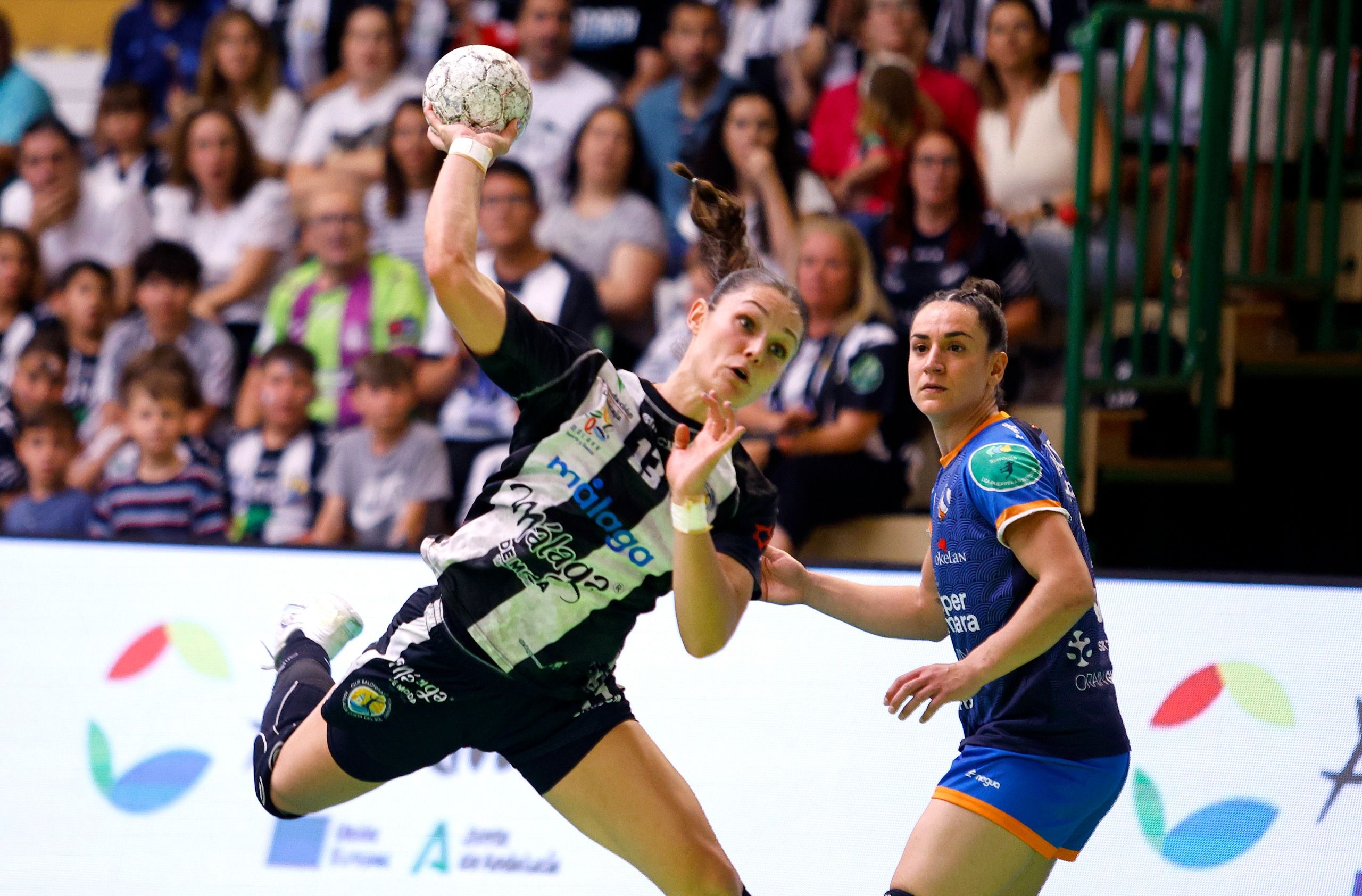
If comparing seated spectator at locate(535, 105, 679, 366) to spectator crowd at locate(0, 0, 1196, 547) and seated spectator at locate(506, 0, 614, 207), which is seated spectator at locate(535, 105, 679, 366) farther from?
seated spectator at locate(506, 0, 614, 207)

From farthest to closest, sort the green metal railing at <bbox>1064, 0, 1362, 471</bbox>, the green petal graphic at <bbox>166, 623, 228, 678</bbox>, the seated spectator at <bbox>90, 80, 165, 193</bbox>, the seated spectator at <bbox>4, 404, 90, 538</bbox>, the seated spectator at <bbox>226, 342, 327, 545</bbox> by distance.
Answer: the seated spectator at <bbox>90, 80, 165, 193</bbox>
the seated spectator at <bbox>4, 404, 90, 538</bbox>
the seated spectator at <bbox>226, 342, 327, 545</bbox>
the green metal railing at <bbox>1064, 0, 1362, 471</bbox>
the green petal graphic at <bbox>166, 623, 228, 678</bbox>

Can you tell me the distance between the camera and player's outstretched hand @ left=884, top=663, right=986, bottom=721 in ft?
8.10

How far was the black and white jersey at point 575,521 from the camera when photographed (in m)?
2.77

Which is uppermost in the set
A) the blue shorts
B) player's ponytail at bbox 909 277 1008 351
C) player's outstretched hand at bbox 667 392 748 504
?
player's ponytail at bbox 909 277 1008 351

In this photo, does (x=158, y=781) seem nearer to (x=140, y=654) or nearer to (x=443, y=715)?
(x=140, y=654)

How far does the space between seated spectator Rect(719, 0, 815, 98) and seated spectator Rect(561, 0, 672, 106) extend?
1.13 feet

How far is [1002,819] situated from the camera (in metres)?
2.64

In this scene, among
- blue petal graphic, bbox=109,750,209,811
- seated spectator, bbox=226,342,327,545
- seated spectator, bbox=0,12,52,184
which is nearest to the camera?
blue petal graphic, bbox=109,750,209,811

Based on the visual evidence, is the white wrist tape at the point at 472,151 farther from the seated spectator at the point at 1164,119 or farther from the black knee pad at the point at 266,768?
the seated spectator at the point at 1164,119

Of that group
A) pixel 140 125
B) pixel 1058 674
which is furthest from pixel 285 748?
pixel 140 125

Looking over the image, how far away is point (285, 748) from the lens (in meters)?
3.05

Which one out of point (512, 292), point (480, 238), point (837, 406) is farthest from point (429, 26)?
point (837, 406)

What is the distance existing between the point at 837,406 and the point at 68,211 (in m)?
4.29

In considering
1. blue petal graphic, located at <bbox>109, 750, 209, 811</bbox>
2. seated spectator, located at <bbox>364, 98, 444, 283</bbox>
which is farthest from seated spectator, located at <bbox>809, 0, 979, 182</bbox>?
blue petal graphic, located at <bbox>109, 750, 209, 811</bbox>
